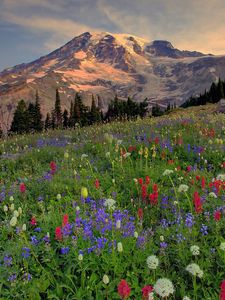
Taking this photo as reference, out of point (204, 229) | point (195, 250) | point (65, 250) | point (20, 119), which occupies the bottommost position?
point (20, 119)

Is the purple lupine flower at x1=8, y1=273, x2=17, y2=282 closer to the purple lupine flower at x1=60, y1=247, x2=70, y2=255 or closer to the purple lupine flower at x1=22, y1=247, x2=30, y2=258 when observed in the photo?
the purple lupine flower at x1=22, y1=247, x2=30, y2=258

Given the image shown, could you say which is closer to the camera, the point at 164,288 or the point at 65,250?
the point at 164,288

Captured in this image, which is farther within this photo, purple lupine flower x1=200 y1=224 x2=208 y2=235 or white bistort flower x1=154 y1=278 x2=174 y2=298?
purple lupine flower x1=200 y1=224 x2=208 y2=235

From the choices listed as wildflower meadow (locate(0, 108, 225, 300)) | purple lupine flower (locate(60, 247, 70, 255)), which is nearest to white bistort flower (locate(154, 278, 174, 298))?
wildflower meadow (locate(0, 108, 225, 300))

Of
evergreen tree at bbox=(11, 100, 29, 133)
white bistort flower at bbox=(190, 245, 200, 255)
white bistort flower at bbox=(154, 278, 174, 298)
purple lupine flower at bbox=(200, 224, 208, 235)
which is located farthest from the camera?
evergreen tree at bbox=(11, 100, 29, 133)

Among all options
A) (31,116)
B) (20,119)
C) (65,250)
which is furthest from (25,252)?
(31,116)

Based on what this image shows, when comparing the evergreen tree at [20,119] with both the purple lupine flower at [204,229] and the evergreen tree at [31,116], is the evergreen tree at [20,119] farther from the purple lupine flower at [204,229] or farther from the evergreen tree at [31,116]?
the purple lupine flower at [204,229]

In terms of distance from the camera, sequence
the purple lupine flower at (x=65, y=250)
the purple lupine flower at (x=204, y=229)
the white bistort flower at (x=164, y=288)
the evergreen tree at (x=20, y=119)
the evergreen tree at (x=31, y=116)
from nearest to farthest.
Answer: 1. the white bistort flower at (x=164, y=288)
2. the purple lupine flower at (x=65, y=250)
3. the purple lupine flower at (x=204, y=229)
4. the evergreen tree at (x=20, y=119)
5. the evergreen tree at (x=31, y=116)

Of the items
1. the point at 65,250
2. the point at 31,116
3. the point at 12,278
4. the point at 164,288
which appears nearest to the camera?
the point at 164,288

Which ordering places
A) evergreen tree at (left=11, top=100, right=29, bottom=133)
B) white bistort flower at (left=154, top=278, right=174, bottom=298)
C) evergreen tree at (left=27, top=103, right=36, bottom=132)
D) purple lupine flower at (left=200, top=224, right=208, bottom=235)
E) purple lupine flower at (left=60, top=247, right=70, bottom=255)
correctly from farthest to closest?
evergreen tree at (left=27, top=103, right=36, bottom=132), evergreen tree at (left=11, top=100, right=29, bottom=133), purple lupine flower at (left=200, top=224, right=208, bottom=235), purple lupine flower at (left=60, top=247, right=70, bottom=255), white bistort flower at (left=154, top=278, right=174, bottom=298)

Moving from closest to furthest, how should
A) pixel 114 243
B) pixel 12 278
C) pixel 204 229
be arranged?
1. pixel 12 278
2. pixel 114 243
3. pixel 204 229

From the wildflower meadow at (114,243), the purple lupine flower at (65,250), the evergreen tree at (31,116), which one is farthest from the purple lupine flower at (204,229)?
the evergreen tree at (31,116)

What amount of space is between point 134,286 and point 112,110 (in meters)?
96.0

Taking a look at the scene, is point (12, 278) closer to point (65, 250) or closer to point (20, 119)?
point (65, 250)
